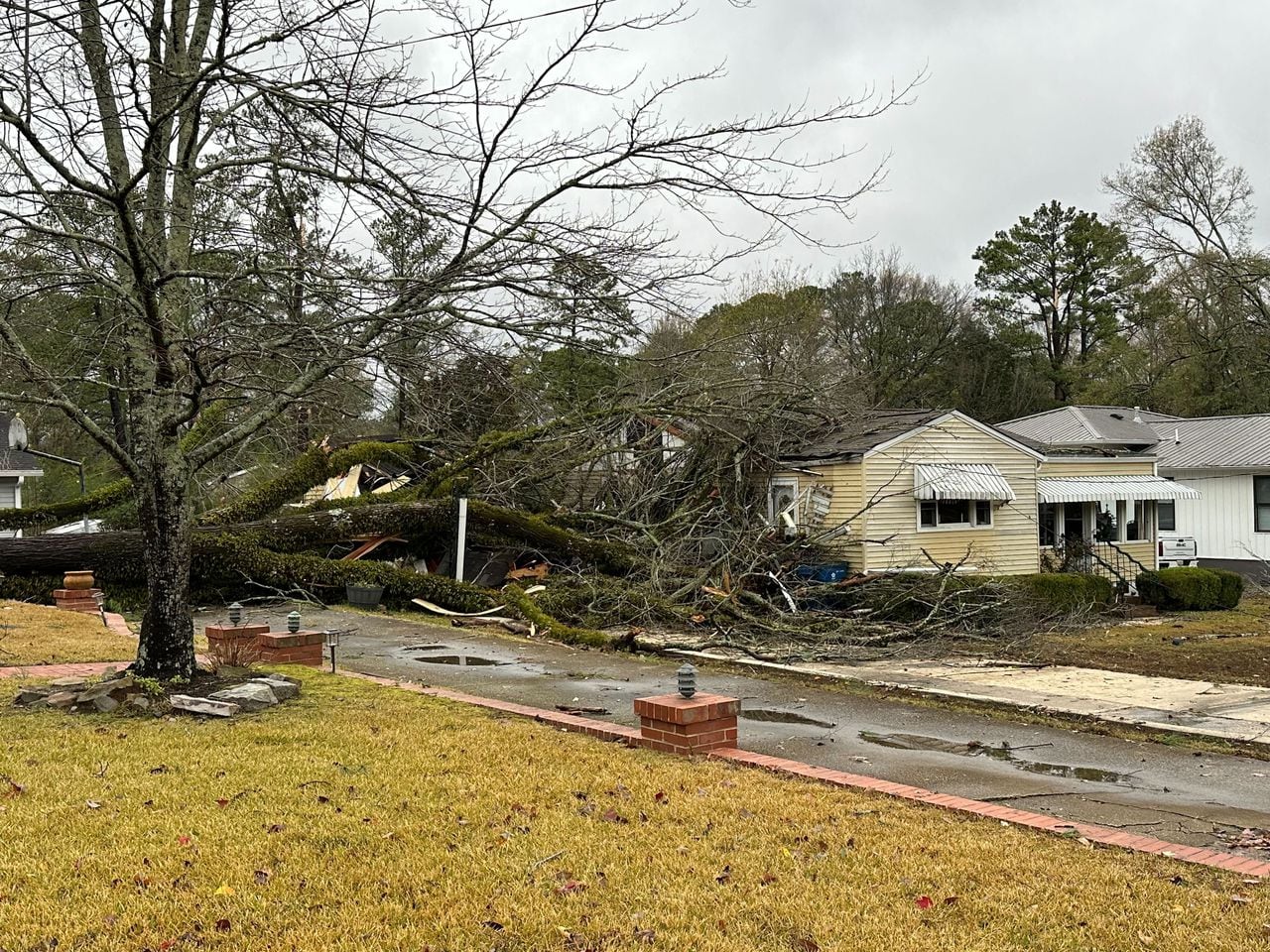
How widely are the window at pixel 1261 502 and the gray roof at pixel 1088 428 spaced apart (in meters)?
2.75

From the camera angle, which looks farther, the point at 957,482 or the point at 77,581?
the point at 957,482

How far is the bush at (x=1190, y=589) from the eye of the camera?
81.0ft

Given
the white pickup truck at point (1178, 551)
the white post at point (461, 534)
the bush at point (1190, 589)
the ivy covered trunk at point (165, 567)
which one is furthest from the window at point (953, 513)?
the ivy covered trunk at point (165, 567)

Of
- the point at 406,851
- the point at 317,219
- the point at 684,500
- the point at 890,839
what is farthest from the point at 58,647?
the point at 684,500

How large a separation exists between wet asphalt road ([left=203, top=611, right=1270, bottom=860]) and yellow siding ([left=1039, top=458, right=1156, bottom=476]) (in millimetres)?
17518

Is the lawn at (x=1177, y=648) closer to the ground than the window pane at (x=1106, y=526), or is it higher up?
closer to the ground

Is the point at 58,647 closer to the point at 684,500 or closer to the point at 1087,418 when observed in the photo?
the point at 684,500

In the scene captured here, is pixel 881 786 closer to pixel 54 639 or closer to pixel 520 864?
pixel 520 864

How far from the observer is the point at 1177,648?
16766mm

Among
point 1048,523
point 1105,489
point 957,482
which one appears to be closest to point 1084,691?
point 957,482

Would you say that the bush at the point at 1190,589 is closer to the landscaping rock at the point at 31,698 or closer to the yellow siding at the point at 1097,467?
the yellow siding at the point at 1097,467

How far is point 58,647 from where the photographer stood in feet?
Answer: 36.2

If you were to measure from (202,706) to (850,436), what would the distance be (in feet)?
57.9

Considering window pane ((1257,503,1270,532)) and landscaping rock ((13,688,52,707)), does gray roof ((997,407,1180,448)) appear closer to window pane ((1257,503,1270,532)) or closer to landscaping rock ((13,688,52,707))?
window pane ((1257,503,1270,532))
